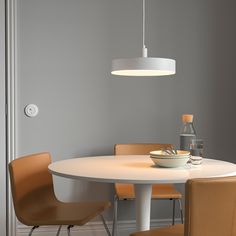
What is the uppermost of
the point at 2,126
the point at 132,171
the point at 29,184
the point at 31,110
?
the point at 31,110

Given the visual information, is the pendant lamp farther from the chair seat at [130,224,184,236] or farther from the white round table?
the chair seat at [130,224,184,236]

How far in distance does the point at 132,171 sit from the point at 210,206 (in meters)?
0.57

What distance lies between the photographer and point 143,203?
257cm

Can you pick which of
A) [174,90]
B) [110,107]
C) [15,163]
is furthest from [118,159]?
[174,90]

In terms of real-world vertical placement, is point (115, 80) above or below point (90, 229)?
above

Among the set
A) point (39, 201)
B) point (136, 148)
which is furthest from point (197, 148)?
point (39, 201)

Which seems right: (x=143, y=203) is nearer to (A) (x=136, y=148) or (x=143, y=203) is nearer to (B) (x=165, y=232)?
(B) (x=165, y=232)

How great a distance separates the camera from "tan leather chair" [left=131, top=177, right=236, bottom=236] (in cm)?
187

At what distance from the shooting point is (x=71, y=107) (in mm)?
3705

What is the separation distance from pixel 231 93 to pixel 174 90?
500 millimetres

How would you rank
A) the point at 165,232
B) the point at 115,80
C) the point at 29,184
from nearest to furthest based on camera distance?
the point at 165,232
the point at 29,184
the point at 115,80

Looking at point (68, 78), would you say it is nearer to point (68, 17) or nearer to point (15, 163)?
point (68, 17)

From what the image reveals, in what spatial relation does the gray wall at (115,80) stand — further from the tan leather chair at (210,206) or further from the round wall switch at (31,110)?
the tan leather chair at (210,206)

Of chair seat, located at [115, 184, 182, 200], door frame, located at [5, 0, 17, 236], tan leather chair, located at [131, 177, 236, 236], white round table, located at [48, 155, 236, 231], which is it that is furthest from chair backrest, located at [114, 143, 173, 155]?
tan leather chair, located at [131, 177, 236, 236]
